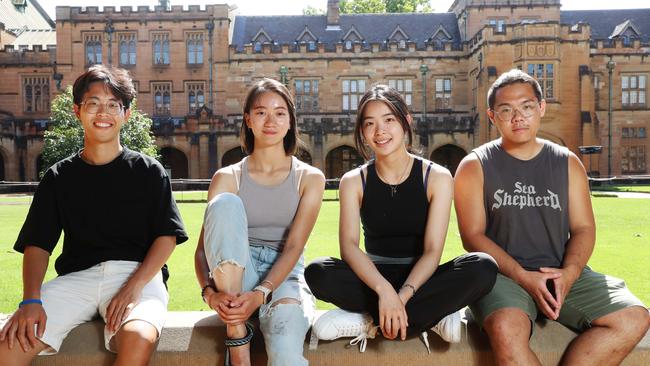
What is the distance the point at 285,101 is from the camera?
3793 millimetres

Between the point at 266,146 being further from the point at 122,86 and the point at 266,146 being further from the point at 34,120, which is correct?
the point at 34,120

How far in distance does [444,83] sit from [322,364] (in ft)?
107

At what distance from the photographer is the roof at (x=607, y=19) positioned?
1444 inches

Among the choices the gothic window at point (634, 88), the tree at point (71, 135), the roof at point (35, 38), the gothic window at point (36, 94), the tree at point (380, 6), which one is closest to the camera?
the tree at point (71, 135)

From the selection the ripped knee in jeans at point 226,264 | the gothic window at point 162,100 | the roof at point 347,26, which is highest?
the roof at point 347,26

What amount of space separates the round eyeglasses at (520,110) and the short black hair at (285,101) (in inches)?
49.1

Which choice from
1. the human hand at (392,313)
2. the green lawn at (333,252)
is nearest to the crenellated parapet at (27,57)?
the green lawn at (333,252)

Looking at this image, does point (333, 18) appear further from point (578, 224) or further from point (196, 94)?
point (578, 224)

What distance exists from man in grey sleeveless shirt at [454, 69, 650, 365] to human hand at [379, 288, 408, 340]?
17.0 inches

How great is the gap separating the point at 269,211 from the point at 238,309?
80cm

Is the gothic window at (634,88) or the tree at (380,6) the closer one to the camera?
the gothic window at (634,88)

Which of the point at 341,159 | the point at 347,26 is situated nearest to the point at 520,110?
the point at 341,159

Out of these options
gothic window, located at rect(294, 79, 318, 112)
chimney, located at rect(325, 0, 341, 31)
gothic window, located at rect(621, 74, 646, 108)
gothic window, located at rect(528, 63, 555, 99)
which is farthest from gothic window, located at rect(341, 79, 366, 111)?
gothic window, located at rect(621, 74, 646, 108)

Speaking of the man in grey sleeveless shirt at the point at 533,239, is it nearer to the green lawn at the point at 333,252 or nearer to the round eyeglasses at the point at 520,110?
the round eyeglasses at the point at 520,110
